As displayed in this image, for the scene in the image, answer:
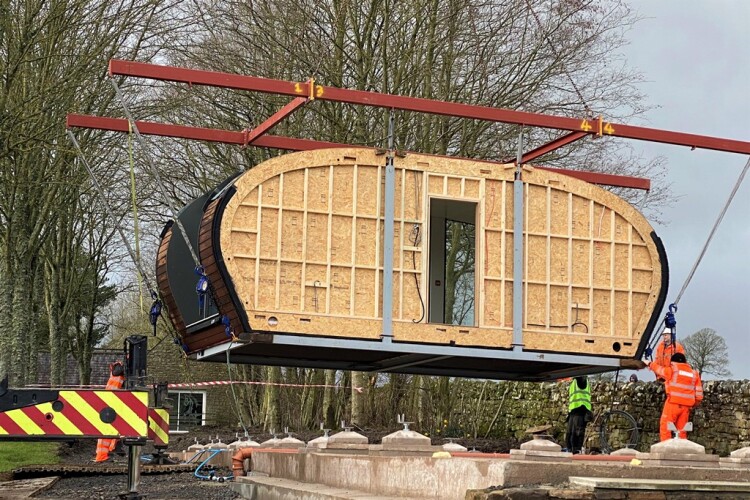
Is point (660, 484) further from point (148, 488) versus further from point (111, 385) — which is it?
point (111, 385)

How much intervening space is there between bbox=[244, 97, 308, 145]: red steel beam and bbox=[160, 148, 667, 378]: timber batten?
1.65 feet

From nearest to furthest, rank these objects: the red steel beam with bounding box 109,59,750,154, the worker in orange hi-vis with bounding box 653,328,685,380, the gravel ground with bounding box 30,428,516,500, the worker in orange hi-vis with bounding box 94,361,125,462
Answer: the red steel beam with bounding box 109,59,750,154 → the gravel ground with bounding box 30,428,516,500 → the worker in orange hi-vis with bounding box 653,328,685,380 → the worker in orange hi-vis with bounding box 94,361,125,462

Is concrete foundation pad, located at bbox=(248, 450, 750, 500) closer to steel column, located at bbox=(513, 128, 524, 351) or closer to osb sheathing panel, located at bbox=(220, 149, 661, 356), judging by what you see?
osb sheathing panel, located at bbox=(220, 149, 661, 356)

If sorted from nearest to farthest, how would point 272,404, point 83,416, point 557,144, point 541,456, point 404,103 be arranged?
point 541,456 < point 83,416 < point 404,103 < point 557,144 < point 272,404

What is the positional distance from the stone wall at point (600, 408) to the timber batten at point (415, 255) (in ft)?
25.0

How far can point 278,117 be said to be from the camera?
524 inches

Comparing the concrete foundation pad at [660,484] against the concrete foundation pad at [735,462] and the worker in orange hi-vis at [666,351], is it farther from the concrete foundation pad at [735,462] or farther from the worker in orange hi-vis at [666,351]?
the worker in orange hi-vis at [666,351]

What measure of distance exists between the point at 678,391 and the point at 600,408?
7153 mm

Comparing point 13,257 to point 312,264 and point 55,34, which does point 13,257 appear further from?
point 312,264

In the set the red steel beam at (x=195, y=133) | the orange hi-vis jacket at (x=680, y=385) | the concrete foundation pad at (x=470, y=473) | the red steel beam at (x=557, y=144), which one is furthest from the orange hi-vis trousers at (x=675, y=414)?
the concrete foundation pad at (x=470, y=473)

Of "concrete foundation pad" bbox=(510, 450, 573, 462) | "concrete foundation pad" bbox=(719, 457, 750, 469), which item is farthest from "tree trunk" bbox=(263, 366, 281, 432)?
"concrete foundation pad" bbox=(510, 450, 573, 462)

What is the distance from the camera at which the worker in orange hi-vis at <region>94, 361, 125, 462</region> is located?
1855cm

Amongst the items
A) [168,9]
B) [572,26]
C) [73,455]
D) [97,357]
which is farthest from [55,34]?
[97,357]

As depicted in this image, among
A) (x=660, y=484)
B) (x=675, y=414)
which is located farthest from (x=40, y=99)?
(x=660, y=484)
